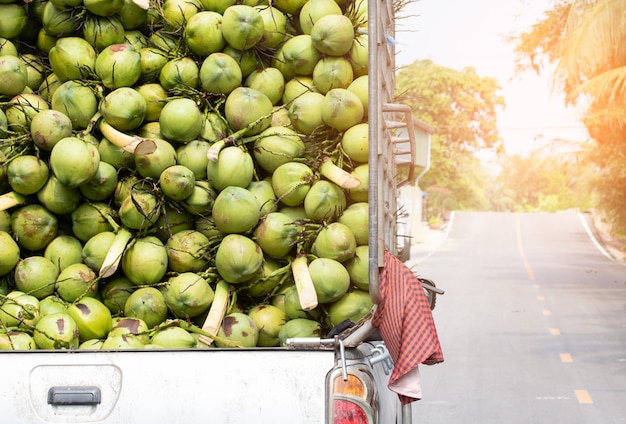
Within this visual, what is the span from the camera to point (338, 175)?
3.14 meters

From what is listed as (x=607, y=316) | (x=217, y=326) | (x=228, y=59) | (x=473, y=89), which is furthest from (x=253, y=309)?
(x=473, y=89)

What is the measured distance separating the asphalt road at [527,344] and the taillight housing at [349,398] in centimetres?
100

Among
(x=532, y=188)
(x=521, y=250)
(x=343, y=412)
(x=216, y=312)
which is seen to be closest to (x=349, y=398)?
(x=343, y=412)

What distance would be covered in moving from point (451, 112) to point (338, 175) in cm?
4097

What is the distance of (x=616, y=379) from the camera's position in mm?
8062

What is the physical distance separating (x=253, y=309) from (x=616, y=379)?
19.4ft

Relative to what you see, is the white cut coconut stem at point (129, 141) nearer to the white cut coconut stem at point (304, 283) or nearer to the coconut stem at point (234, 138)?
the coconut stem at point (234, 138)

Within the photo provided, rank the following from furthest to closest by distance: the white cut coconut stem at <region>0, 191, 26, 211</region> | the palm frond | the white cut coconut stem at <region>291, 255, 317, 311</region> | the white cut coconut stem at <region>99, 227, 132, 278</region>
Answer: the palm frond
the white cut coconut stem at <region>0, 191, 26, 211</region>
the white cut coconut stem at <region>99, 227, 132, 278</region>
the white cut coconut stem at <region>291, 255, 317, 311</region>

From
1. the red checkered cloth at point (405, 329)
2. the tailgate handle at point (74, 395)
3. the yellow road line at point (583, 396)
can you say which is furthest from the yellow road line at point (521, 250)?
the tailgate handle at point (74, 395)

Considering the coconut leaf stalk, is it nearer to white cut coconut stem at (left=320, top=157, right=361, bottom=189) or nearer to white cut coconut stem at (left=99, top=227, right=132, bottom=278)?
white cut coconut stem at (left=320, top=157, right=361, bottom=189)

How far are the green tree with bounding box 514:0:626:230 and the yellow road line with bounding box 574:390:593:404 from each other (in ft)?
35.0

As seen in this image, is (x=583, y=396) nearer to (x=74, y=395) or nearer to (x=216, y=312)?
(x=216, y=312)

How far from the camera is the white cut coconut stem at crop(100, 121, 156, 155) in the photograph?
126 inches

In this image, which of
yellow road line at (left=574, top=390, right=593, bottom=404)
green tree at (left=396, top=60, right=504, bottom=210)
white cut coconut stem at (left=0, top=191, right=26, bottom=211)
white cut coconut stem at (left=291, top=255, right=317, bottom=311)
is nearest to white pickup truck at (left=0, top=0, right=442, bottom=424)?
white cut coconut stem at (left=291, top=255, right=317, bottom=311)
